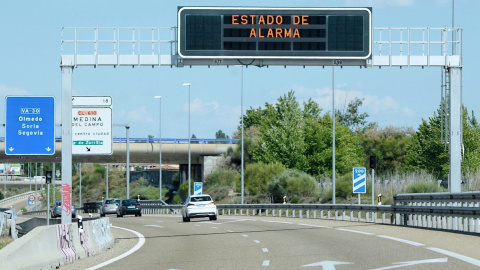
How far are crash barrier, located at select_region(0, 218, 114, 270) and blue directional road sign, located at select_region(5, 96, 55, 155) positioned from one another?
432 cm

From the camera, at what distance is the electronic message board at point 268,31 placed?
28.8 meters

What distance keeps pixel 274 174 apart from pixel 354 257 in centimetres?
6370

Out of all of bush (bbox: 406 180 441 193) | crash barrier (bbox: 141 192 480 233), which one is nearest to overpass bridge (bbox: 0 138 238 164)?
bush (bbox: 406 180 441 193)

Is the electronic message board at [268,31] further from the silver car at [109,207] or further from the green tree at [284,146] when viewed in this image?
the green tree at [284,146]

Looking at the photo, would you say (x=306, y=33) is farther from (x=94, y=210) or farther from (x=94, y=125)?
(x=94, y=210)

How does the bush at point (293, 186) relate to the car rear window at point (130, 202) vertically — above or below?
above

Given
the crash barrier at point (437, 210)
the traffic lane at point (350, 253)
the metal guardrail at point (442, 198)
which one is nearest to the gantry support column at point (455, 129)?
the crash barrier at point (437, 210)

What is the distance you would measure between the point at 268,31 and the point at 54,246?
13.2m

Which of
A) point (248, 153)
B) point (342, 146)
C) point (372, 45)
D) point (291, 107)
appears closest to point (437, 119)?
point (342, 146)

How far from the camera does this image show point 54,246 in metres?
17.9

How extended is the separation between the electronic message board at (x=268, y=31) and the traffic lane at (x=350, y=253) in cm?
631

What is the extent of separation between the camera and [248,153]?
10325 centimetres

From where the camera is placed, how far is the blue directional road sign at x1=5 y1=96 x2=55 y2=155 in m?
27.7

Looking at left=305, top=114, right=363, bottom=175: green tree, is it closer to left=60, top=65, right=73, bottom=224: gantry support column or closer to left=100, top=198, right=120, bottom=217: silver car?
left=100, top=198, right=120, bottom=217: silver car
